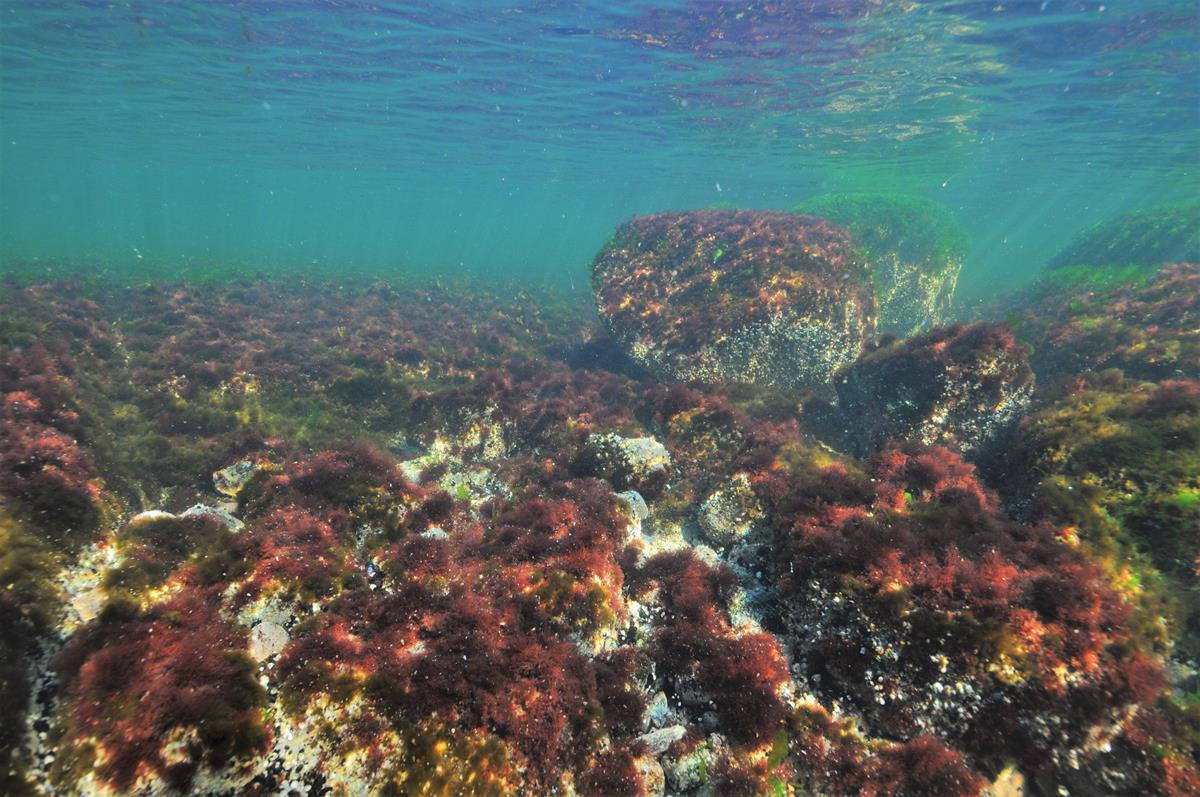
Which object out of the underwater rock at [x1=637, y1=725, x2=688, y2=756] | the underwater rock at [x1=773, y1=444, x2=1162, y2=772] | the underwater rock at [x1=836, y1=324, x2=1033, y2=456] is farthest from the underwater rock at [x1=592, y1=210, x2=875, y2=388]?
the underwater rock at [x1=637, y1=725, x2=688, y2=756]

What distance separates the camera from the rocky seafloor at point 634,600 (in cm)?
301

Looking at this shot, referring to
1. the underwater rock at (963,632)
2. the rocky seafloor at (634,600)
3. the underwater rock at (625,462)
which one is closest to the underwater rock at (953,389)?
the rocky seafloor at (634,600)

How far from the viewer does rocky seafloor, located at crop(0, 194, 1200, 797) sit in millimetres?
3008

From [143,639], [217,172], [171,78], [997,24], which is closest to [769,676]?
[143,639]

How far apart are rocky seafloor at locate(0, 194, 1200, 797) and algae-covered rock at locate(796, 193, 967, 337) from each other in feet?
34.3

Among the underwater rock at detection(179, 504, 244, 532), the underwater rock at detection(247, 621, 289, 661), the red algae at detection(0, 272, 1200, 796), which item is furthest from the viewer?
the underwater rock at detection(179, 504, 244, 532)

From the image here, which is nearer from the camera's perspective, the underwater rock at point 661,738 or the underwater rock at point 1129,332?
the underwater rock at point 661,738

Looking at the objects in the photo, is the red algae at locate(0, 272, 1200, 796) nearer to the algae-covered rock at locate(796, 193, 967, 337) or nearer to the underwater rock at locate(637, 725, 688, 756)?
the underwater rock at locate(637, 725, 688, 756)

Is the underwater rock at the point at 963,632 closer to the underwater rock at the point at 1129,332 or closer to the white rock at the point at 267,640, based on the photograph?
the white rock at the point at 267,640

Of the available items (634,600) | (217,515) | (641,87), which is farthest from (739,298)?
(641,87)

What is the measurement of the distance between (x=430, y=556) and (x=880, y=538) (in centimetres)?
396

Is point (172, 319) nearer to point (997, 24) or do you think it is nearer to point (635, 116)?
point (635, 116)

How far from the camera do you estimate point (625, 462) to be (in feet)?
25.1

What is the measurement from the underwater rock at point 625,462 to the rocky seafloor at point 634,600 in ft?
0.14
